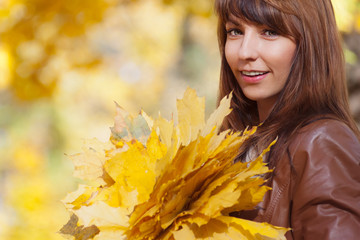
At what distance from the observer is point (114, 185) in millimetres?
1442

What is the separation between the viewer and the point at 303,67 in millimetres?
1677

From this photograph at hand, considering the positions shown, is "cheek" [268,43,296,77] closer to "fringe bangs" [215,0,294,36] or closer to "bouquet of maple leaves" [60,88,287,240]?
"fringe bangs" [215,0,294,36]

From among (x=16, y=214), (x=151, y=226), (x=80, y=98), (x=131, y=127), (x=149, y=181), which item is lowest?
(x=16, y=214)

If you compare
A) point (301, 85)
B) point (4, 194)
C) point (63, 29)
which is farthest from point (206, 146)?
point (4, 194)

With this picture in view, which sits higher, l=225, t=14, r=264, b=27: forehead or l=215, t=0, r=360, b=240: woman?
l=225, t=14, r=264, b=27: forehead

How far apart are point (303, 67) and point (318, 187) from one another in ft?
1.57

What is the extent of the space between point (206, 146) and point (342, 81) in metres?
0.63

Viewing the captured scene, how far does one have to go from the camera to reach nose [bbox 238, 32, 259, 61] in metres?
1.63

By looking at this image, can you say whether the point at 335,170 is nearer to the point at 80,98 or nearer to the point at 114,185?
the point at 114,185

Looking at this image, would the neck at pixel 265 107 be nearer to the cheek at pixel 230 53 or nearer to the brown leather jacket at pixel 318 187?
the cheek at pixel 230 53

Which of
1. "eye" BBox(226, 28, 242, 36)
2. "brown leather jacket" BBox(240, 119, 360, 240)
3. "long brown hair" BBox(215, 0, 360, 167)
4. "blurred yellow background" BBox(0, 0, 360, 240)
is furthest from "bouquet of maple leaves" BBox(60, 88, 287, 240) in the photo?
"blurred yellow background" BBox(0, 0, 360, 240)

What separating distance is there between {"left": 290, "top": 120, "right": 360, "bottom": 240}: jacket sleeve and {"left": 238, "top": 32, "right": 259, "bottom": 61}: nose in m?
0.32

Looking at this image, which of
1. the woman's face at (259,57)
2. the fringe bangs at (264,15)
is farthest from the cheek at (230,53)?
the fringe bangs at (264,15)

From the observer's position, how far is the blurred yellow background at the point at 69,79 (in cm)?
517
